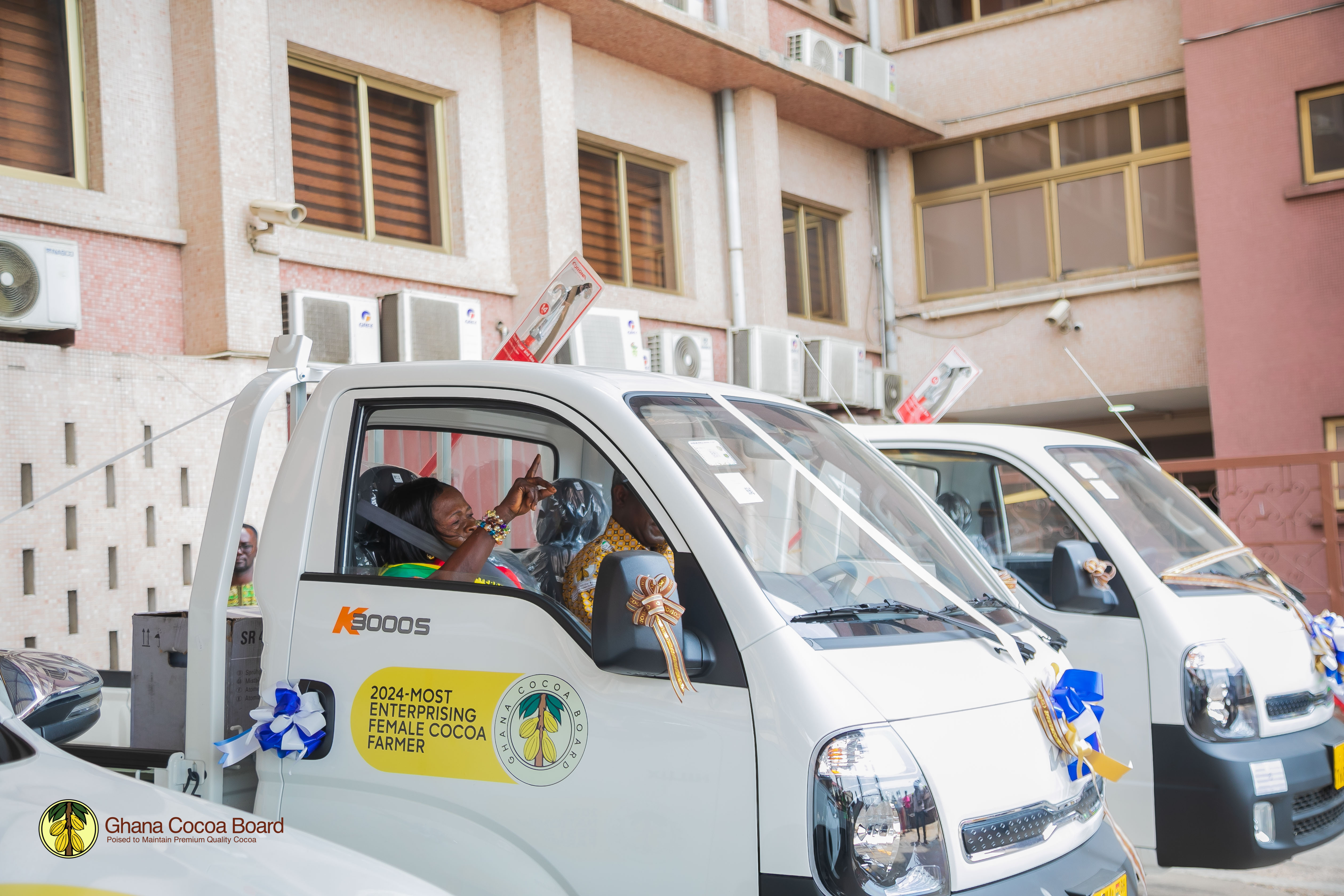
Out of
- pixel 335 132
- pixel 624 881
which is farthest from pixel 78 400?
pixel 624 881

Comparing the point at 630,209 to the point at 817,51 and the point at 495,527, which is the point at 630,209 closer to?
the point at 817,51

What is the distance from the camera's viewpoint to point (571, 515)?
12.5 feet

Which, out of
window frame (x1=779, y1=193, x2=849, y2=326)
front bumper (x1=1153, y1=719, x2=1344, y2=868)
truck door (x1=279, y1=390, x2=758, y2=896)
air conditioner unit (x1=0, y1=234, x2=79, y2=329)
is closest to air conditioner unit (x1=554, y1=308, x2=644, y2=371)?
window frame (x1=779, y1=193, x2=849, y2=326)

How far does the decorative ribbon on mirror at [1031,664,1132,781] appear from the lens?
2.71m

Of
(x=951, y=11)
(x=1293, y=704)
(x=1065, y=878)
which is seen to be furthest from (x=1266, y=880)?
(x=951, y=11)

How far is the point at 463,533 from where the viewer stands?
3322mm

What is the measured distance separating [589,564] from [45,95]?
645 centimetres

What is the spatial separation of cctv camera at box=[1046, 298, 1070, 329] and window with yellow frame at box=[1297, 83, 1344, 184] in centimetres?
286

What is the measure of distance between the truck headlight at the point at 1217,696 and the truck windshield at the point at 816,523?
1.33 metres

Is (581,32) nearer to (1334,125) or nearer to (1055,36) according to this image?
(1055,36)

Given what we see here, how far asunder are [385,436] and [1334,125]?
12120 mm

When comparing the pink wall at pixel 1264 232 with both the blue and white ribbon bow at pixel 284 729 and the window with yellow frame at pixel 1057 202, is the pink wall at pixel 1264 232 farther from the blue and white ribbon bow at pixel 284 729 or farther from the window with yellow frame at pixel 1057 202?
the blue and white ribbon bow at pixel 284 729

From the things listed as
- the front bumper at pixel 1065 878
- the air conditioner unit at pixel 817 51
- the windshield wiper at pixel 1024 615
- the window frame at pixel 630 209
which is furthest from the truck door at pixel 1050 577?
the air conditioner unit at pixel 817 51

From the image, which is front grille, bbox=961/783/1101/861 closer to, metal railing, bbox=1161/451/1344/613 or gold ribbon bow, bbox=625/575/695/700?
gold ribbon bow, bbox=625/575/695/700
